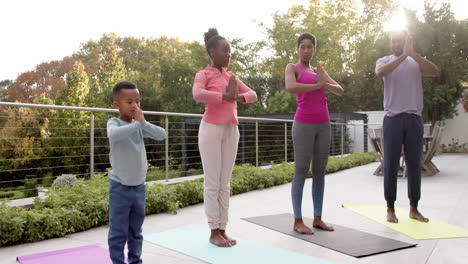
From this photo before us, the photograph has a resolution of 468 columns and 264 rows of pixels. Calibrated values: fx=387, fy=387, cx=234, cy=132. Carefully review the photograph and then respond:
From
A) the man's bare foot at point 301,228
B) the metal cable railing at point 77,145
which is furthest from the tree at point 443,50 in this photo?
the man's bare foot at point 301,228

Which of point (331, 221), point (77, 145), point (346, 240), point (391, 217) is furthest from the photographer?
point (77, 145)

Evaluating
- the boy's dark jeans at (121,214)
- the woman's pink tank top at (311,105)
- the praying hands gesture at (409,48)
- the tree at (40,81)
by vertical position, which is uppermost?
the tree at (40,81)

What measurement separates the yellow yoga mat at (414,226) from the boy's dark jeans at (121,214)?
80.3 inches

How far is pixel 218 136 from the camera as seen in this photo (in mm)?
2703

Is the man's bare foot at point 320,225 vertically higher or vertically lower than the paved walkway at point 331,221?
higher

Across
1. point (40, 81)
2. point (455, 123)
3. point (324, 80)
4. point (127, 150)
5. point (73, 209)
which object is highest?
point (40, 81)

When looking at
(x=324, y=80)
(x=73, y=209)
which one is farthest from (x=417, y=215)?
(x=73, y=209)

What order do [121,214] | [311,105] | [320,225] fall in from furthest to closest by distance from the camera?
[320,225]
[311,105]
[121,214]

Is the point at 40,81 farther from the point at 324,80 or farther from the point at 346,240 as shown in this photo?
the point at 346,240

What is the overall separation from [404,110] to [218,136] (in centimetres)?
167

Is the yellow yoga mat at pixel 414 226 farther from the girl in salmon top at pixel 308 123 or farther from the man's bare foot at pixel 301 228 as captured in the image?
the man's bare foot at pixel 301 228

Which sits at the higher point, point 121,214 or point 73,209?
point 121,214

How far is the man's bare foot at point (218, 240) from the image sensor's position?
2.68 m

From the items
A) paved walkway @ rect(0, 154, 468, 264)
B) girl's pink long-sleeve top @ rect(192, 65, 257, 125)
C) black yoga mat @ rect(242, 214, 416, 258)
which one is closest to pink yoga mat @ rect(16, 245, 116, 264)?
paved walkway @ rect(0, 154, 468, 264)
